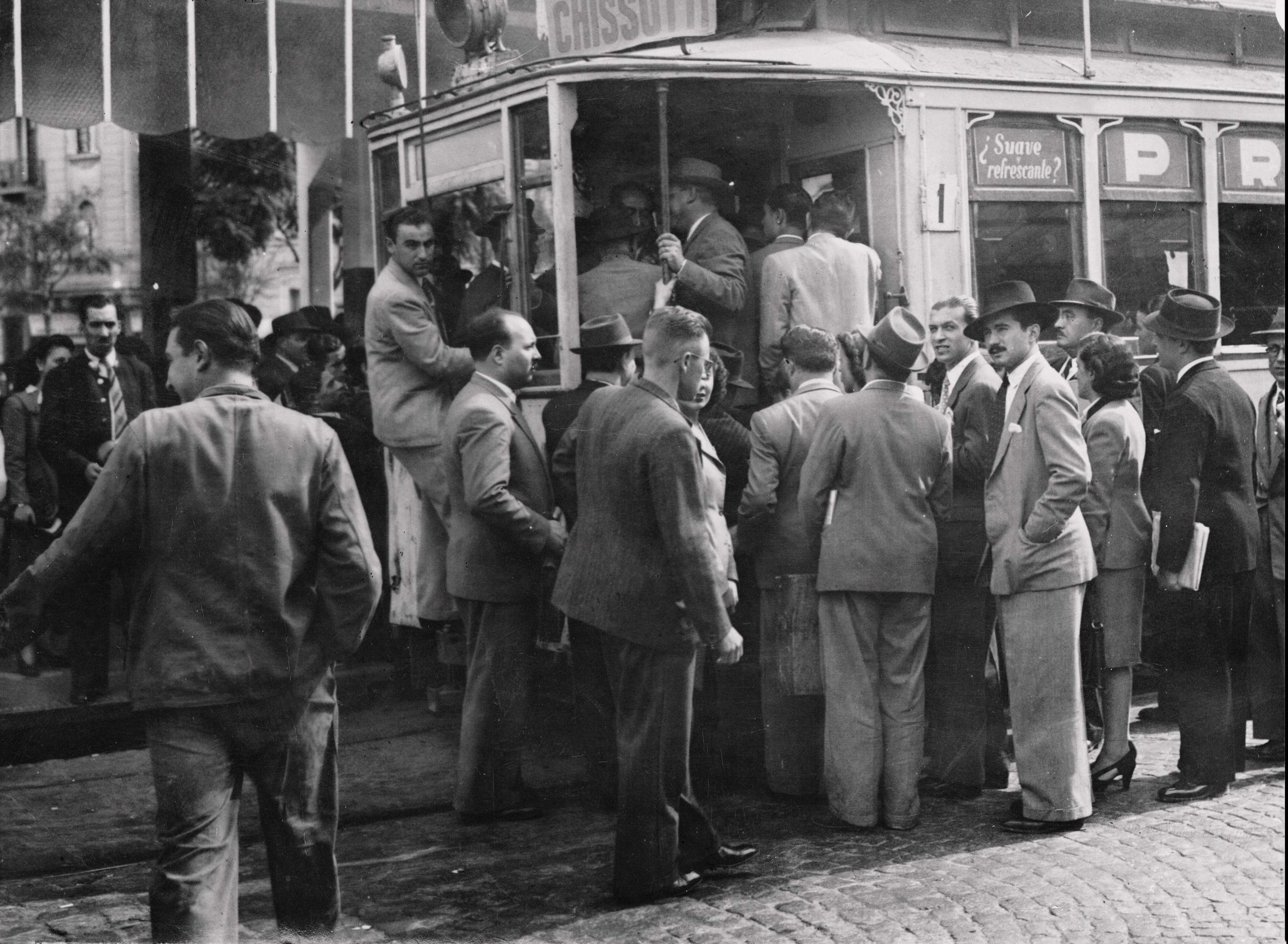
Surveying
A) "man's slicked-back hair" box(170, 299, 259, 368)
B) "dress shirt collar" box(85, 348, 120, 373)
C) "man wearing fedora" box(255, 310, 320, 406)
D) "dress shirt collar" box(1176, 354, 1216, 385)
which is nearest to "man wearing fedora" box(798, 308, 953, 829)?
"dress shirt collar" box(1176, 354, 1216, 385)

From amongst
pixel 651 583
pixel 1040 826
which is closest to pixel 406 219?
pixel 651 583

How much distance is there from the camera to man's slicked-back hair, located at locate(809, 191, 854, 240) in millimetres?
7543

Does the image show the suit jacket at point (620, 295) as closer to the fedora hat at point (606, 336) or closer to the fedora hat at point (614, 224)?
the fedora hat at point (614, 224)

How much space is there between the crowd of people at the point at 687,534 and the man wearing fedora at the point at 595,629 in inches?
0.8

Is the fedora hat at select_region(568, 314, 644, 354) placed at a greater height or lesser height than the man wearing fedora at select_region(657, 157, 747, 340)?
lesser

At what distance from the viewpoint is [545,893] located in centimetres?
532

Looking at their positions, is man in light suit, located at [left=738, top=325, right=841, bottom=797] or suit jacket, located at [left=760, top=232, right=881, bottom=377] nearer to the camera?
man in light suit, located at [left=738, top=325, right=841, bottom=797]

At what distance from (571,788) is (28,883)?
2310mm

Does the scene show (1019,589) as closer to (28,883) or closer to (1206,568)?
(1206,568)

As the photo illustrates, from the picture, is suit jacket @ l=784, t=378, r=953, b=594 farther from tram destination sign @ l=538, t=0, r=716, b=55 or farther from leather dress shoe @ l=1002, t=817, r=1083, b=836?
tram destination sign @ l=538, t=0, r=716, b=55

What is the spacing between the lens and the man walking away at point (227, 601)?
4.00m

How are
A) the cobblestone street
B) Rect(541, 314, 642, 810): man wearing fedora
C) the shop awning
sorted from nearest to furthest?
the cobblestone street
Rect(541, 314, 642, 810): man wearing fedora
the shop awning

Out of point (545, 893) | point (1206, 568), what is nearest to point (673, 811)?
point (545, 893)

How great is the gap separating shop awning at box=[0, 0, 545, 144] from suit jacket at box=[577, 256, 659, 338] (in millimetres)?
3559
